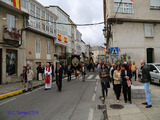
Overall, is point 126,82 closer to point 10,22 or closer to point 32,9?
point 10,22

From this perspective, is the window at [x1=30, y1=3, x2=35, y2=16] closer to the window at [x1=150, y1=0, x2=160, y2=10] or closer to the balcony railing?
the balcony railing

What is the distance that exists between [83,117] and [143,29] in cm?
1839

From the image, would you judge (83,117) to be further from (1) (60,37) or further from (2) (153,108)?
(1) (60,37)

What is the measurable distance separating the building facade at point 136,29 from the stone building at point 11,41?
11947mm

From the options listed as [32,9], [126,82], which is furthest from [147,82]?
[32,9]

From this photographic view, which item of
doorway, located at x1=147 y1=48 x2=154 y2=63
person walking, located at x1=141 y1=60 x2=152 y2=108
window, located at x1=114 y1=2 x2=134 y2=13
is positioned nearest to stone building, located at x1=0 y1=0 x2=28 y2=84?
person walking, located at x1=141 y1=60 x2=152 y2=108

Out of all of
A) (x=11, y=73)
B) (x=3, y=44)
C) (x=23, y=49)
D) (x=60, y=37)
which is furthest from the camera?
(x=60, y=37)

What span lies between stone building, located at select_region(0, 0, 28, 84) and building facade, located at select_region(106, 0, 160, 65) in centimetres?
1195

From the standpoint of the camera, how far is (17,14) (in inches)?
571

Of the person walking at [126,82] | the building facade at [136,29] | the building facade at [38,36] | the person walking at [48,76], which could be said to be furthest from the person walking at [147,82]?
the building facade at [136,29]

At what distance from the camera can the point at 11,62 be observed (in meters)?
13.9

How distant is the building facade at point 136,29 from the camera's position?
60.3ft

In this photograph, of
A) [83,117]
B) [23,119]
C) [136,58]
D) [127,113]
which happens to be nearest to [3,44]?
[23,119]

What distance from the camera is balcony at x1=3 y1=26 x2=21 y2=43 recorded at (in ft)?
41.0
